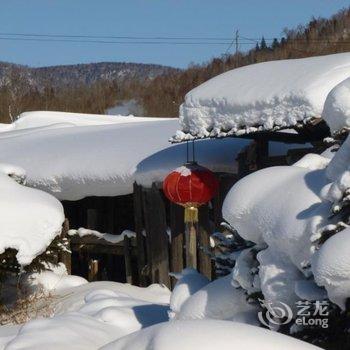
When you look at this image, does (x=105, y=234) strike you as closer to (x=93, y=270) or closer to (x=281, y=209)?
(x=93, y=270)

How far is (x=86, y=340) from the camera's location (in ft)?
14.5

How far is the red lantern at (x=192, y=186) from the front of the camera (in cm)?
798

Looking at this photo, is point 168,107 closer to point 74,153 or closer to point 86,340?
point 74,153

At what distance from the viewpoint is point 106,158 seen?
10430 mm

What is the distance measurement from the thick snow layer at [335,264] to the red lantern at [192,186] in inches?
175

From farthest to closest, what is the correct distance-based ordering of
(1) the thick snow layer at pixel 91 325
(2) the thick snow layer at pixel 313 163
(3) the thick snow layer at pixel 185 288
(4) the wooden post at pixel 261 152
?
1. (4) the wooden post at pixel 261 152
2. (3) the thick snow layer at pixel 185 288
3. (2) the thick snow layer at pixel 313 163
4. (1) the thick snow layer at pixel 91 325

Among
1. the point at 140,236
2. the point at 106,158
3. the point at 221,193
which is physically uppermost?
the point at 106,158

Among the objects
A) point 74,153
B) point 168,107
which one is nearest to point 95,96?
point 168,107

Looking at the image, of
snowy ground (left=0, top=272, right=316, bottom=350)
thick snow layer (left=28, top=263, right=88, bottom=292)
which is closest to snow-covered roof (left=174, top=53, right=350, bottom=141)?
snowy ground (left=0, top=272, right=316, bottom=350)

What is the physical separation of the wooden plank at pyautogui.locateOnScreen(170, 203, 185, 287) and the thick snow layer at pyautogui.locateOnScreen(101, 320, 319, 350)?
5.66m

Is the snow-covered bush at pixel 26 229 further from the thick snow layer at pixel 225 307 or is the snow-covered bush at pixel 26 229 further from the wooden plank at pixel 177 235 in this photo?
the thick snow layer at pixel 225 307

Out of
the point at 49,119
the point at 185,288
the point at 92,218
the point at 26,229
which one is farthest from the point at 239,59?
the point at 185,288

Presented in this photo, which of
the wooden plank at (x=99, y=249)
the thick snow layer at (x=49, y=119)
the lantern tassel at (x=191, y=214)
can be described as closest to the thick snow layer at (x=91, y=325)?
the lantern tassel at (x=191, y=214)

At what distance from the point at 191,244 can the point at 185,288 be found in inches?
138
